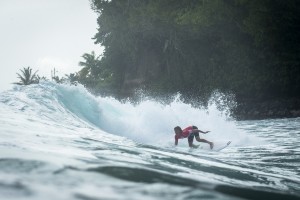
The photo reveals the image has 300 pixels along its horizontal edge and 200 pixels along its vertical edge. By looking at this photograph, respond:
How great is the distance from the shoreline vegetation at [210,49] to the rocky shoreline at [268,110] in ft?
0.20

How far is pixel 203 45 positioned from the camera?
29672 millimetres

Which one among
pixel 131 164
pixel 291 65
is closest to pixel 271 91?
pixel 291 65

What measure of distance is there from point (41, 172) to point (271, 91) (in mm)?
24404

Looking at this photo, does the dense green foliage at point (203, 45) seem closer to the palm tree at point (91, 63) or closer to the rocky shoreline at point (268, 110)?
the rocky shoreline at point (268, 110)

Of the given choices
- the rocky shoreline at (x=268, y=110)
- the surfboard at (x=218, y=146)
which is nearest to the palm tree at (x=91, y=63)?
the rocky shoreline at (x=268, y=110)

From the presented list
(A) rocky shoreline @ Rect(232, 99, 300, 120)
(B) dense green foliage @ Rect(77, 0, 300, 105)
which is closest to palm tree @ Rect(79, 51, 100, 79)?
(B) dense green foliage @ Rect(77, 0, 300, 105)

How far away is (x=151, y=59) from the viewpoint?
3294 centimetres

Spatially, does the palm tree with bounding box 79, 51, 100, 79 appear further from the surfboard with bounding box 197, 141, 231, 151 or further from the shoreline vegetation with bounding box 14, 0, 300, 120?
the surfboard with bounding box 197, 141, 231, 151

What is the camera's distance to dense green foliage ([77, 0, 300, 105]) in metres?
23.5

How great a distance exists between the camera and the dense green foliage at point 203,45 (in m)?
23.5

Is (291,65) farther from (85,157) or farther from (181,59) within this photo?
(85,157)

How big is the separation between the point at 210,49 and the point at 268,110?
8262 mm

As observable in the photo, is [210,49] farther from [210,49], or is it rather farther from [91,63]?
[91,63]

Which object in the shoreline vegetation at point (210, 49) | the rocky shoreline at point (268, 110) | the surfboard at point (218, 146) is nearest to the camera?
the surfboard at point (218, 146)
